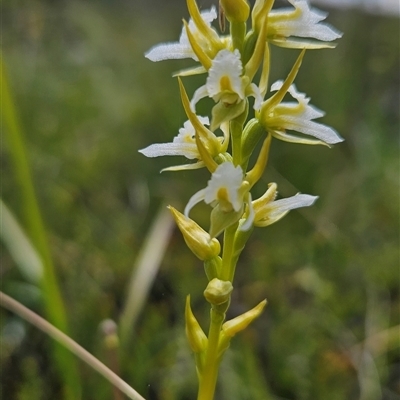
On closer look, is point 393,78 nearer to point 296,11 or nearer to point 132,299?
point 132,299

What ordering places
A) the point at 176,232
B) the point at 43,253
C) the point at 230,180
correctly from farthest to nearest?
the point at 176,232 → the point at 43,253 → the point at 230,180

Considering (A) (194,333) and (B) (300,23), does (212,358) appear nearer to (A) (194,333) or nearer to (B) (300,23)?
(A) (194,333)

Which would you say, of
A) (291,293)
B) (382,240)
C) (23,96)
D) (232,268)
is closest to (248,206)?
(232,268)

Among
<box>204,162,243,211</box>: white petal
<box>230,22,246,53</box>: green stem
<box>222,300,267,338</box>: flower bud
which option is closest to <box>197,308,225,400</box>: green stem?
<box>222,300,267,338</box>: flower bud

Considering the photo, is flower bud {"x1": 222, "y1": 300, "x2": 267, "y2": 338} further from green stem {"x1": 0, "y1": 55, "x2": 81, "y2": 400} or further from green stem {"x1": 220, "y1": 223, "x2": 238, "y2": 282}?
green stem {"x1": 0, "y1": 55, "x2": 81, "y2": 400}

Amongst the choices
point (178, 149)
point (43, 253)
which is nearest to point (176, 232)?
point (43, 253)

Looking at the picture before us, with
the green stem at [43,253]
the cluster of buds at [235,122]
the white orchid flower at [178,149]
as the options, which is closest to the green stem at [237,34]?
the cluster of buds at [235,122]
